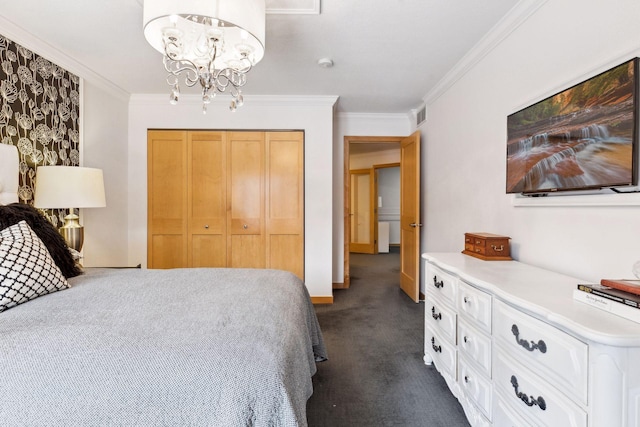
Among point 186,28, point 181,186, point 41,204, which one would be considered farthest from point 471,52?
point 41,204

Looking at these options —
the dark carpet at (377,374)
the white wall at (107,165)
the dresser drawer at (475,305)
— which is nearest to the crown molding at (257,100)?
the white wall at (107,165)

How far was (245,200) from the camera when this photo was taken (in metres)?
3.77

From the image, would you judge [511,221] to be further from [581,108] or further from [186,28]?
[186,28]

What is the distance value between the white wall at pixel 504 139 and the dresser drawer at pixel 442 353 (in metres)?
Result: 0.74

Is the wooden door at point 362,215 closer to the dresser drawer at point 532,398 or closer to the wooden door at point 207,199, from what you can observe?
the wooden door at point 207,199

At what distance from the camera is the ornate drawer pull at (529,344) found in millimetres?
1110

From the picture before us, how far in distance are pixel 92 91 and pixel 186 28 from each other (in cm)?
195

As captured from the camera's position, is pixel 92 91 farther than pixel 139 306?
Yes

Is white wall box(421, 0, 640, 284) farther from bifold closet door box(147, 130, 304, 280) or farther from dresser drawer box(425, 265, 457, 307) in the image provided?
bifold closet door box(147, 130, 304, 280)

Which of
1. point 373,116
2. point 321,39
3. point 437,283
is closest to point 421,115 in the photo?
point 373,116

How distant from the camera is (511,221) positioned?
6.89ft

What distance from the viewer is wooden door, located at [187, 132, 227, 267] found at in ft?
12.3

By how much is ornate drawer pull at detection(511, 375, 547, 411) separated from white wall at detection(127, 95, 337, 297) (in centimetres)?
263

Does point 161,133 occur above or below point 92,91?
below
